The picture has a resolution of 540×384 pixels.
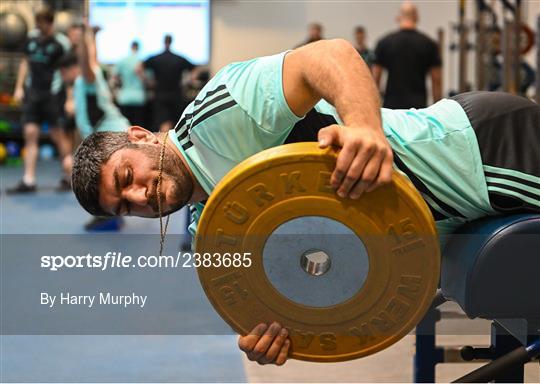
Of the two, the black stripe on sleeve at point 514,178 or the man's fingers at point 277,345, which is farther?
the black stripe on sleeve at point 514,178

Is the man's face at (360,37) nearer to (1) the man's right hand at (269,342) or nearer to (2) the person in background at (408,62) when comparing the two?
(2) the person in background at (408,62)

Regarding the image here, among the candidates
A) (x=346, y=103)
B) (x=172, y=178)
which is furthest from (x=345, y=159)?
(x=172, y=178)

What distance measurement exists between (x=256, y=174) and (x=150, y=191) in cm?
36

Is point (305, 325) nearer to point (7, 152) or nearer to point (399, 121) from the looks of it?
point (399, 121)

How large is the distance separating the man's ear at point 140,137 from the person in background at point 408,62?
4.07 metres

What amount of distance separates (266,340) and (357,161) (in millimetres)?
332

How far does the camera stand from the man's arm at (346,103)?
1.20 meters

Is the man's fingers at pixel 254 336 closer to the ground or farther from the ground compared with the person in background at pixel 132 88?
farther from the ground

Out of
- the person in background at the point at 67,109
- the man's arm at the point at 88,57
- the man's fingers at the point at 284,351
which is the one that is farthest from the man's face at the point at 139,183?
the person in background at the point at 67,109

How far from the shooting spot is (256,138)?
1543mm

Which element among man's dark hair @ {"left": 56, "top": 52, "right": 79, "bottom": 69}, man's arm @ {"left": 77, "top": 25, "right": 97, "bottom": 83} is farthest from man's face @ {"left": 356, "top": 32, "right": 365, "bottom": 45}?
man's arm @ {"left": 77, "top": 25, "right": 97, "bottom": 83}

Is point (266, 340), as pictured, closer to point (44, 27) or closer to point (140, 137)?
point (140, 137)

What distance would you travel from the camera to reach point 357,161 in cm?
119

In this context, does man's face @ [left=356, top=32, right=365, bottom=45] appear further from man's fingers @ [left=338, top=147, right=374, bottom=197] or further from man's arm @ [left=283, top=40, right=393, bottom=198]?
man's fingers @ [left=338, top=147, right=374, bottom=197]
